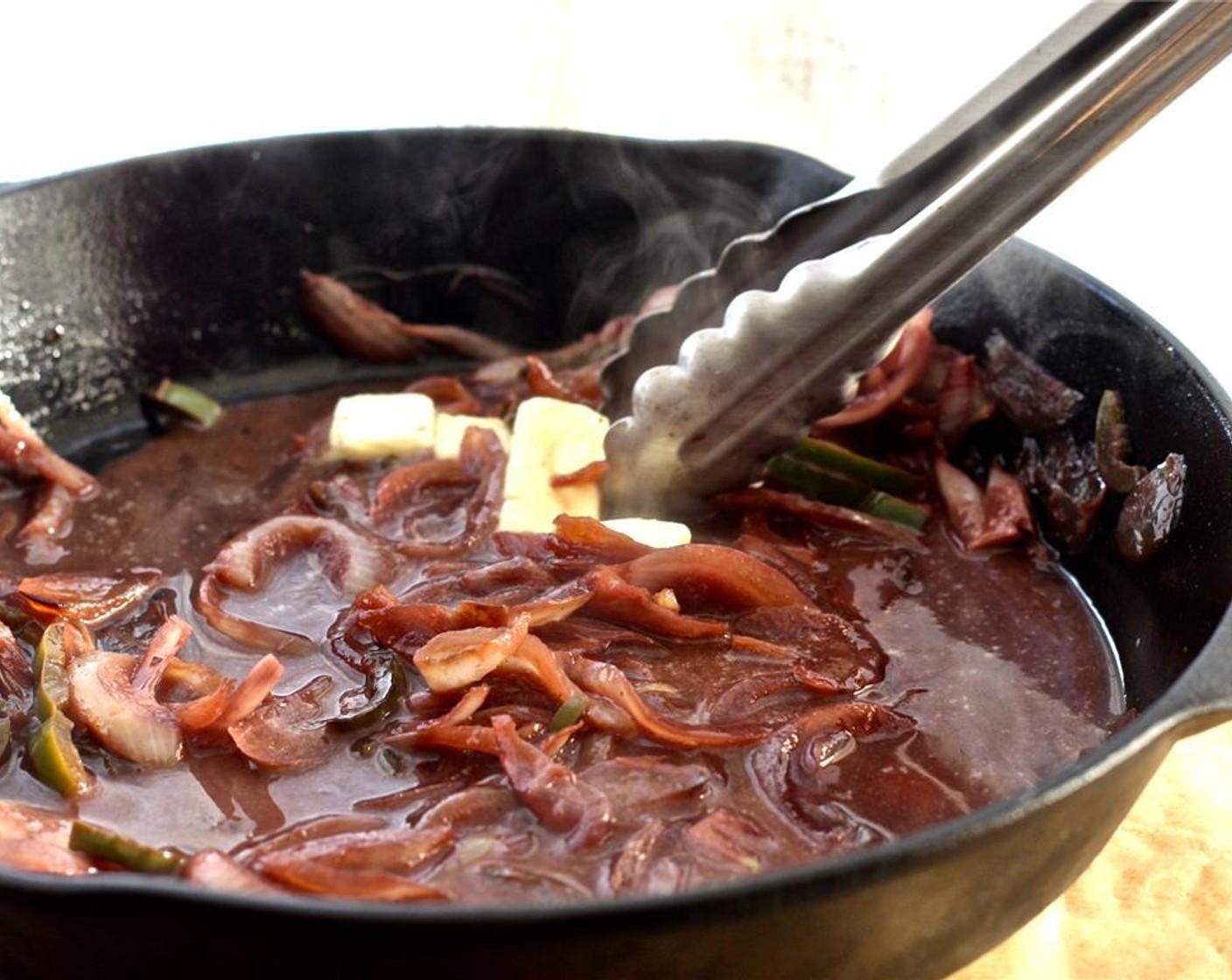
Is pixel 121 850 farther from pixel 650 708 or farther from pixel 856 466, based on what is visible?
pixel 856 466

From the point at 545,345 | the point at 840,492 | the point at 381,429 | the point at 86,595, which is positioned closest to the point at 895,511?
the point at 840,492

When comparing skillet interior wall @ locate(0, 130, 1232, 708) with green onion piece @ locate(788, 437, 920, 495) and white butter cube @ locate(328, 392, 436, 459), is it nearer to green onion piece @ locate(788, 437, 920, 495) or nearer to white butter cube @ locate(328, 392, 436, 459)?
green onion piece @ locate(788, 437, 920, 495)

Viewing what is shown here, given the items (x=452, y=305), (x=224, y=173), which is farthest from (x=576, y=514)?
(x=224, y=173)

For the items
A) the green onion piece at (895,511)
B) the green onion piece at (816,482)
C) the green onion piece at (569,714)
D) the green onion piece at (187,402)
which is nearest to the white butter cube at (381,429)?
the green onion piece at (187,402)

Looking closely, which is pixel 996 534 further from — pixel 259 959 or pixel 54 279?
pixel 54 279

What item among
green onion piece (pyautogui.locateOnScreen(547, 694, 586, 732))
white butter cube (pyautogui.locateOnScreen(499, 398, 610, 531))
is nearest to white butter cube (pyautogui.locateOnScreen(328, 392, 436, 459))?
white butter cube (pyautogui.locateOnScreen(499, 398, 610, 531))
